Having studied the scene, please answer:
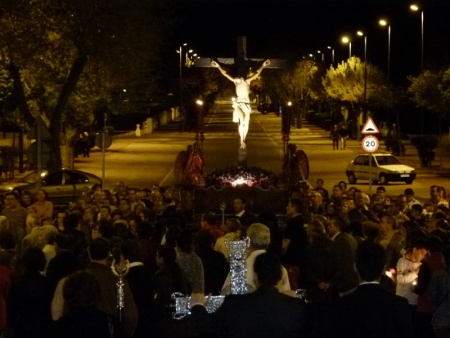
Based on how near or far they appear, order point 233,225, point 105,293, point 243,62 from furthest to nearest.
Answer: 1. point 243,62
2. point 233,225
3. point 105,293

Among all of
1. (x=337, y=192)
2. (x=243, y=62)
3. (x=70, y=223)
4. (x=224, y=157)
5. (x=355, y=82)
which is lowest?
(x=224, y=157)

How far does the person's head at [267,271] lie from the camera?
684 cm

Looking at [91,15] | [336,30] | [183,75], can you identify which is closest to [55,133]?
[91,15]

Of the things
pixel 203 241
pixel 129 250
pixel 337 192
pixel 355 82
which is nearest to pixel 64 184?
pixel 337 192

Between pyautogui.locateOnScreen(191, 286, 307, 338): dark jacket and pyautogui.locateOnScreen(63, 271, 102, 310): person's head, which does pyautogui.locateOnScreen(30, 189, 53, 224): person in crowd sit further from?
pyautogui.locateOnScreen(191, 286, 307, 338): dark jacket

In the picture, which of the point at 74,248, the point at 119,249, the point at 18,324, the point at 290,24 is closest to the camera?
the point at 18,324

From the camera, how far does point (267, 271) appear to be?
22.5 ft

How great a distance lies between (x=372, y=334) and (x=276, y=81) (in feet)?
345

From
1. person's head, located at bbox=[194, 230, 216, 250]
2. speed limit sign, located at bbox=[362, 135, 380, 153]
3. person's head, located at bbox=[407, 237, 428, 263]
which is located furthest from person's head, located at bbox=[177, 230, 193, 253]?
speed limit sign, located at bbox=[362, 135, 380, 153]

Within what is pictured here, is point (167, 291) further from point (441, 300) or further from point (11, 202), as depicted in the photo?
point (11, 202)

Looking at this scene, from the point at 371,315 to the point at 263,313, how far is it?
655mm

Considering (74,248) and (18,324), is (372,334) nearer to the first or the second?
(18,324)

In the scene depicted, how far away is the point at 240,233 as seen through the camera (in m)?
12.3

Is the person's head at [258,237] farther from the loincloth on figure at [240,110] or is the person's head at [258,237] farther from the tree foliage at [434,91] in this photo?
the tree foliage at [434,91]
